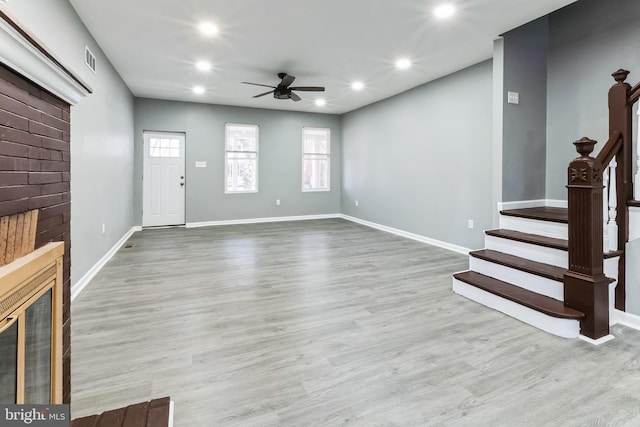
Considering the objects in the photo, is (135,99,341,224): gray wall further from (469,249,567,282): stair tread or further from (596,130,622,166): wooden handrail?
(596,130,622,166): wooden handrail

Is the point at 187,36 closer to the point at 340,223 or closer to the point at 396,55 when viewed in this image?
the point at 396,55

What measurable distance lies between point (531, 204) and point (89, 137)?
4.91 meters

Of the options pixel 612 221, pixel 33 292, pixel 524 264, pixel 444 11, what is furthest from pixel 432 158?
pixel 33 292

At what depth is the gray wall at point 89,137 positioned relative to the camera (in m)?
2.63

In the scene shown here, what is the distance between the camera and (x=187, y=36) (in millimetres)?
3703

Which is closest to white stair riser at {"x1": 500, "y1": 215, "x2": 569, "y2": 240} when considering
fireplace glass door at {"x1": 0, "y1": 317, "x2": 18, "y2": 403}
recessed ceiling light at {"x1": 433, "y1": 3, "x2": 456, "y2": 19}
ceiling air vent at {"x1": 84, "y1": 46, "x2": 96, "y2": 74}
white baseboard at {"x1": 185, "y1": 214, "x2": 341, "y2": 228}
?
recessed ceiling light at {"x1": 433, "y1": 3, "x2": 456, "y2": 19}

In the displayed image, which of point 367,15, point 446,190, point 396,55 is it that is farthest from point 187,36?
point 446,190

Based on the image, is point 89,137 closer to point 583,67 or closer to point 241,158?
point 241,158

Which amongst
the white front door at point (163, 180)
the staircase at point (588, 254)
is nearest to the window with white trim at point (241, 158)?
the white front door at point (163, 180)

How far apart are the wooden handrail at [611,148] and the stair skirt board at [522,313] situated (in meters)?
1.17

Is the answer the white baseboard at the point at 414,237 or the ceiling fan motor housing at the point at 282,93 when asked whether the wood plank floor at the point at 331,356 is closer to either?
the white baseboard at the point at 414,237

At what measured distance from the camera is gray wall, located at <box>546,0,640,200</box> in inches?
127

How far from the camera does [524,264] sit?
116 inches

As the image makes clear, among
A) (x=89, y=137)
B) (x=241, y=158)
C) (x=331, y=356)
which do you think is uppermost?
(x=241, y=158)
